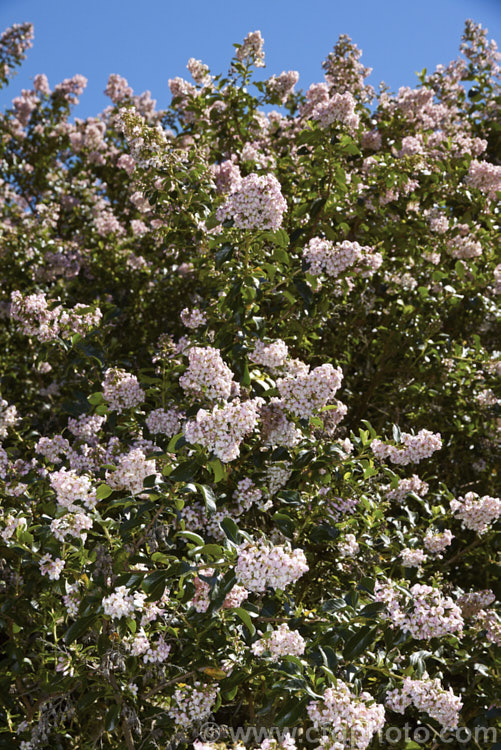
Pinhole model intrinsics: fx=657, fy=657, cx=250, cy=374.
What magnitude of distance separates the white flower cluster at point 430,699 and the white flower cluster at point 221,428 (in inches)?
40.4

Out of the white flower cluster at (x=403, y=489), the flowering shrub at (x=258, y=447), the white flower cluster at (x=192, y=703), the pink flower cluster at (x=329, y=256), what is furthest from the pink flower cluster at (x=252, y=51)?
the white flower cluster at (x=192, y=703)

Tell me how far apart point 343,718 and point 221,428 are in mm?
899

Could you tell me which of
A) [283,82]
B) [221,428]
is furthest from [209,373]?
[283,82]

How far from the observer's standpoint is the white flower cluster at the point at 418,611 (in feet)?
7.55

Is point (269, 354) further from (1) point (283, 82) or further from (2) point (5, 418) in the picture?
(1) point (283, 82)

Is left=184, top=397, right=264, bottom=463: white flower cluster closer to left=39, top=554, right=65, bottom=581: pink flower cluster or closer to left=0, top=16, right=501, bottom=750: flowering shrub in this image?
left=0, top=16, right=501, bottom=750: flowering shrub

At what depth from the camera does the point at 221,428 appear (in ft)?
6.88

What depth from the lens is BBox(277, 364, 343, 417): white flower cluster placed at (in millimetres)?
2490

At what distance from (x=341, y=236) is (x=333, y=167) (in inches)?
36.9

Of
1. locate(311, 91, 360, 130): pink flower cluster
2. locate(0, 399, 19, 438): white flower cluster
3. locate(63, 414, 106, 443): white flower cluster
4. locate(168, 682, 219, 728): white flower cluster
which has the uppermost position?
locate(311, 91, 360, 130): pink flower cluster

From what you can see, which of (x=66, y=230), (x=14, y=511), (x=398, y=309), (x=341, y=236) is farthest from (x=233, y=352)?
(x=66, y=230)

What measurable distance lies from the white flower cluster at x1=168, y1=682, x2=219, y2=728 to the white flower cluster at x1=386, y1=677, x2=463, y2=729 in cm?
64

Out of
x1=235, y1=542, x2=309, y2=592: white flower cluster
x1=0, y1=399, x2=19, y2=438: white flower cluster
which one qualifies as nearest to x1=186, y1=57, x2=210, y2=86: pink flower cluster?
x1=0, y1=399, x2=19, y2=438: white flower cluster

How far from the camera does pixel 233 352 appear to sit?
8.74 feet
